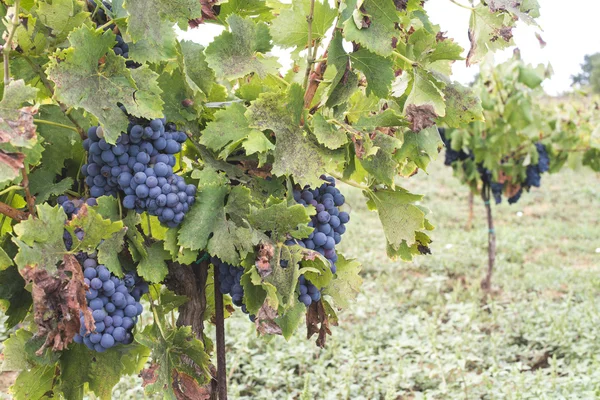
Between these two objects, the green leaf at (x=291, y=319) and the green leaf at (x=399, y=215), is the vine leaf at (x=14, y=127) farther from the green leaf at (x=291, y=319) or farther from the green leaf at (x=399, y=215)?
the green leaf at (x=399, y=215)

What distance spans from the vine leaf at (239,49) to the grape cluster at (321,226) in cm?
34

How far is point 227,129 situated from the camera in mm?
1475

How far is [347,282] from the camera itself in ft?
5.60

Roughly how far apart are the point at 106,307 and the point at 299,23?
842 millimetres

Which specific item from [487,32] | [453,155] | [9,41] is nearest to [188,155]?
[9,41]

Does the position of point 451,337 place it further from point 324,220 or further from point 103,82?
point 103,82

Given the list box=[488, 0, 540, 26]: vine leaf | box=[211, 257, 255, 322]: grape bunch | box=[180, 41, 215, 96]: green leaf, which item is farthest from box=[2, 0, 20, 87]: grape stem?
box=[488, 0, 540, 26]: vine leaf

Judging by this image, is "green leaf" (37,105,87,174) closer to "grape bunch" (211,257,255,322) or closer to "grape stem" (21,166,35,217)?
"grape stem" (21,166,35,217)

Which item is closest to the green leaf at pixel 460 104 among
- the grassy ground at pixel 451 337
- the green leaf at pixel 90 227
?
the grassy ground at pixel 451 337

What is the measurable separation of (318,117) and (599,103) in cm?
699

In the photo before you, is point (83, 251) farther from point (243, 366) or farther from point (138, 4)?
point (243, 366)

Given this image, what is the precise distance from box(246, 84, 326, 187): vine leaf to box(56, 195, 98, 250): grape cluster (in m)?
0.47

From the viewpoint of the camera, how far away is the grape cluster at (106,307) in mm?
1395

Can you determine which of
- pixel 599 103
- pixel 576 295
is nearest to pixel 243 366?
pixel 576 295
